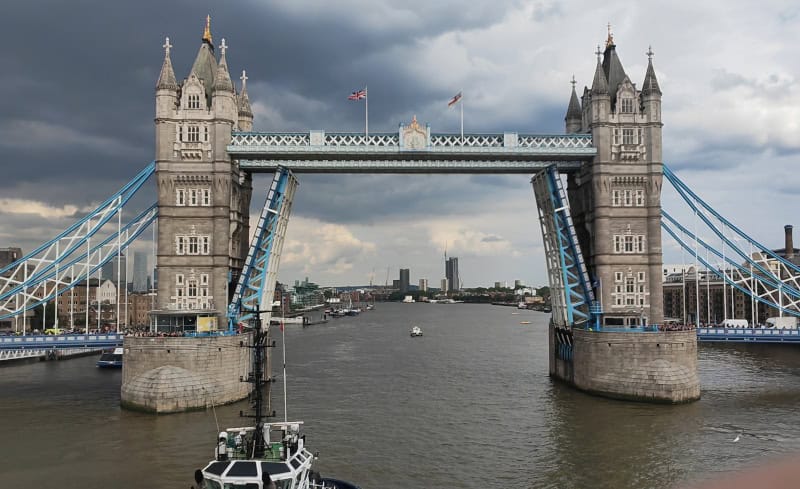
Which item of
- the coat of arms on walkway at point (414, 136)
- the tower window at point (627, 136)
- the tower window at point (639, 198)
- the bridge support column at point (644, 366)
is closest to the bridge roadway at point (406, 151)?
the coat of arms on walkway at point (414, 136)

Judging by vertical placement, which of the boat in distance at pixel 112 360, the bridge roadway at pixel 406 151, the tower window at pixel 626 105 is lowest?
the boat in distance at pixel 112 360

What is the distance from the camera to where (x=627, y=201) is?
58531mm

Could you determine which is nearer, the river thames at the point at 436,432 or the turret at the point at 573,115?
the river thames at the point at 436,432

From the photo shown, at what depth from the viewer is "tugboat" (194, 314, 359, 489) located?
2323 centimetres

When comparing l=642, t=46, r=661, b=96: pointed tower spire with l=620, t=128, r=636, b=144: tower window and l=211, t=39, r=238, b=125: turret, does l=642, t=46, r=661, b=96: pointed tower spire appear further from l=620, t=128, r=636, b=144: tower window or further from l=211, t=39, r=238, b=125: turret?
l=211, t=39, r=238, b=125: turret

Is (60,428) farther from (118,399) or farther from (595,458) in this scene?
(595,458)

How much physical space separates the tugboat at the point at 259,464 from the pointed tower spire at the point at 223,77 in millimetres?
35292

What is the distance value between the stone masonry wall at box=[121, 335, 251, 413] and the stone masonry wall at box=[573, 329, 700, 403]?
30924 millimetres

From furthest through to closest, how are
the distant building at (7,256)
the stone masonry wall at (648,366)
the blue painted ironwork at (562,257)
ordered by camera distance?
the distant building at (7,256), the blue painted ironwork at (562,257), the stone masonry wall at (648,366)

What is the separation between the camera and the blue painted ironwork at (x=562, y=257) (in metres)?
58.3

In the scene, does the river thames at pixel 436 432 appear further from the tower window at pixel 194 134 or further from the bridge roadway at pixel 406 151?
Result: the tower window at pixel 194 134

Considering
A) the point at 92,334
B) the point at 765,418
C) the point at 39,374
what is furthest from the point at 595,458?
the point at 39,374

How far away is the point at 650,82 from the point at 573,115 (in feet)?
32.9

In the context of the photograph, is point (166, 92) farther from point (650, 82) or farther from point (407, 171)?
point (650, 82)
